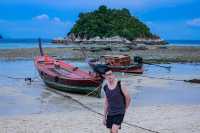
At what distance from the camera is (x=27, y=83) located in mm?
26734

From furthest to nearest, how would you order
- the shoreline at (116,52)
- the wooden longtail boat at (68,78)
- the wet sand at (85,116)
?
the shoreline at (116,52), the wooden longtail boat at (68,78), the wet sand at (85,116)

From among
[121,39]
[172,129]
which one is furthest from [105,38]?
[172,129]

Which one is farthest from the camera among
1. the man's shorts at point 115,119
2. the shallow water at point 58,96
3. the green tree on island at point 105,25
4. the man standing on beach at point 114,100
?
the green tree on island at point 105,25

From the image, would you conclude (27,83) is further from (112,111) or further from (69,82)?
(112,111)

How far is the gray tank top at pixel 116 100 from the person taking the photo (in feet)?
27.9

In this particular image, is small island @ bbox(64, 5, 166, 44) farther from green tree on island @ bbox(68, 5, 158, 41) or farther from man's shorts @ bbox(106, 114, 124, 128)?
man's shorts @ bbox(106, 114, 124, 128)

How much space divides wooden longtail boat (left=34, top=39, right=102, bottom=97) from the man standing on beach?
1139cm

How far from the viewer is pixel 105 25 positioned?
11600cm

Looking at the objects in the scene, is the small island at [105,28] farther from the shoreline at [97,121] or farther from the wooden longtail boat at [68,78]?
the shoreline at [97,121]

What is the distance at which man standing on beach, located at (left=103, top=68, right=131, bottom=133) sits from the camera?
848 cm

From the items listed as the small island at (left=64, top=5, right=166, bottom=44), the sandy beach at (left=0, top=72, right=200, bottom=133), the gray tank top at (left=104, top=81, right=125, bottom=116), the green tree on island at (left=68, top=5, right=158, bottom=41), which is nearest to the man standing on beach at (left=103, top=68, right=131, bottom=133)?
the gray tank top at (left=104, top=81, right=125, bottom=116)

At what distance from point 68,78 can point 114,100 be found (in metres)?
13.1

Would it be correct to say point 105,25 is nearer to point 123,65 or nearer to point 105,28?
point 105,28

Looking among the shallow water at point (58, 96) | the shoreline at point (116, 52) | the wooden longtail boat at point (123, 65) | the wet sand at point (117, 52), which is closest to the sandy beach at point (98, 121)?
the shallow water at point (58, 96)
